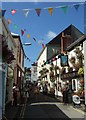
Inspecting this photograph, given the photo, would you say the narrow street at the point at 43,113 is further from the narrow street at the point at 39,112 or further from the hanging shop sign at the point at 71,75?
the hanging shop sign at the point at 71,75

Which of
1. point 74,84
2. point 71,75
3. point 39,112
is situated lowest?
point 39,112

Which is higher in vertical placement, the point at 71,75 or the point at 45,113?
the point at 71,75

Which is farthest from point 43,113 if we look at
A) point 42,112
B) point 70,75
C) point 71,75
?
point 70,75

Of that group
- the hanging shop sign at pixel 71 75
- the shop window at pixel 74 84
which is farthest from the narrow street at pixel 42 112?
the shop window at pixel 74 84

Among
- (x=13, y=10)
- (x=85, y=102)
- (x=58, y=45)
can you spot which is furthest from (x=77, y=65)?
(x=58, y=45)

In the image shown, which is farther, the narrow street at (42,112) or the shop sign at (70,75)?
the shop sign at (70,75)

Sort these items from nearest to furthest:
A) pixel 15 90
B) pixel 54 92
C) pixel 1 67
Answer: pixel 1 67, pixel 15 90, pixel 54 92

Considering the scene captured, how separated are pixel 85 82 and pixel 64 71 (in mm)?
9479

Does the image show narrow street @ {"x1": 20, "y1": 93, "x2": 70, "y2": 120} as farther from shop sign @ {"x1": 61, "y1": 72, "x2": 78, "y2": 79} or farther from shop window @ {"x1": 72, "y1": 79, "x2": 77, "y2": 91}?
shop window @ {"x1": 72, "y1": 79, "x2": 77, "y2": 91}

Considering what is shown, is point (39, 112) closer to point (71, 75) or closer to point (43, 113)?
point (43, 113)

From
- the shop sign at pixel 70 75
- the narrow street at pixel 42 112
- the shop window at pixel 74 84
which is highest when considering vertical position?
the shop sign at pixel 70 75

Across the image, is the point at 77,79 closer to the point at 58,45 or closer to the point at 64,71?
the point at 64,71

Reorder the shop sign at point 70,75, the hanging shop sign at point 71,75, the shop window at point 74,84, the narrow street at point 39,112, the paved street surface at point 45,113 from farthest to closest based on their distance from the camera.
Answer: the shop window at point 74,84
the shop sign at point 70,75
the hanging shop sign at point 71,75
the narrow street at point 39,112
the paved street surface at point 45,113

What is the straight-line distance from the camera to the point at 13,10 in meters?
12.4
